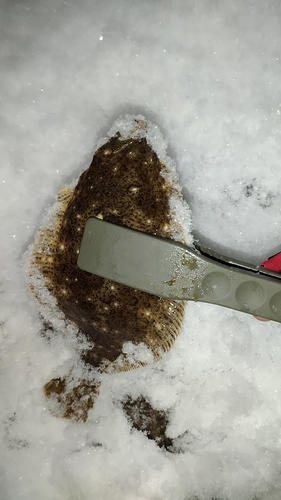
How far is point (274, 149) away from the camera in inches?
66.5

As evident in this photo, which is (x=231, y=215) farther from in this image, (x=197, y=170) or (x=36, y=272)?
(x=36, y=272)

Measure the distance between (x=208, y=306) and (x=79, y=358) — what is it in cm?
61

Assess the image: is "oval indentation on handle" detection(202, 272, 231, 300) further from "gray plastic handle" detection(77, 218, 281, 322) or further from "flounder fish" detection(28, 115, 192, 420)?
"flounder fish" detection(28, 115, 192, 420)

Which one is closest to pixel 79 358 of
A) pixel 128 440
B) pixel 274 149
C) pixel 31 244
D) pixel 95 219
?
pixel 128 440

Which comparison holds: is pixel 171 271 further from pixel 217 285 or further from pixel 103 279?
pixel 103 279

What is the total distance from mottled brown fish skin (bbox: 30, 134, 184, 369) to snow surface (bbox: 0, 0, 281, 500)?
0.46ft

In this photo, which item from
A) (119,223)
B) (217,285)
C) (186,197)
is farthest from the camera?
(186,197)

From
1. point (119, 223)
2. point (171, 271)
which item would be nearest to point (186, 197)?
point (119, 223)

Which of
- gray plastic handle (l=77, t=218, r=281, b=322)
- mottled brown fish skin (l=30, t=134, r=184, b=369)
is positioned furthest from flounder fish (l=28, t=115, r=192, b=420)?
gray plastic handle (l=77, t=218, r=281, b=322)

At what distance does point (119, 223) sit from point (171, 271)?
0.29 m

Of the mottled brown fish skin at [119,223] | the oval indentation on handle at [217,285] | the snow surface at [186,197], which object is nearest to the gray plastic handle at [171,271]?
the oval indentation on handle at [217,285]

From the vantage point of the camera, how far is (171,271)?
55.2 inches

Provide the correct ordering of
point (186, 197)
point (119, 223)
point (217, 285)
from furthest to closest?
1. point (186, 197)
2. point (119, 223)
3. point (217, 285)

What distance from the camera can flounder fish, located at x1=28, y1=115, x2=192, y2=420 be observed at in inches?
62.1
